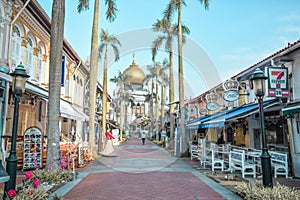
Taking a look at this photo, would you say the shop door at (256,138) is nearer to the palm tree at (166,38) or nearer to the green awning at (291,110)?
the green awning at (291,110)

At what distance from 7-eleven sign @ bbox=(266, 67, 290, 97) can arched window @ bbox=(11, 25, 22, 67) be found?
35.8ft

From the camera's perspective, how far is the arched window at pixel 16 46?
11.6 meters

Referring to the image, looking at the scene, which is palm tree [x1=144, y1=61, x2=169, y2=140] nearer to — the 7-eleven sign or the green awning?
the 7-eleven sign

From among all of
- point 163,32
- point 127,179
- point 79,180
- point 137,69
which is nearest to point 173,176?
point 127,179

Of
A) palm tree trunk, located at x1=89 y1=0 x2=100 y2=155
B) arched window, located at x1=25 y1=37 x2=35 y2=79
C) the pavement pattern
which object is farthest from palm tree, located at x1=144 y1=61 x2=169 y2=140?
the pavement pattern

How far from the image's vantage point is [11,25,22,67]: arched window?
1162 centimetres

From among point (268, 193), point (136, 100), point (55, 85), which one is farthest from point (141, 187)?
Result: point (136, 100)

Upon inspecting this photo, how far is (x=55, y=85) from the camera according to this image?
344 inches

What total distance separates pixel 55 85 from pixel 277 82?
27.2 ft

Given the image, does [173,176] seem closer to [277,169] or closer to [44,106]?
[277,169]

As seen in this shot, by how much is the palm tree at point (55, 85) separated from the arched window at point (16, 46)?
374 cm

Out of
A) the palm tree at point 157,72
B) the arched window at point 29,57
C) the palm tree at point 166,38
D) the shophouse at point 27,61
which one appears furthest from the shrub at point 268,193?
the palm tree at point 157,72

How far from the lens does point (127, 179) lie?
9.16 meters

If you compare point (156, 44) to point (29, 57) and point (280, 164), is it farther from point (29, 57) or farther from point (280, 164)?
point (280, 164)
